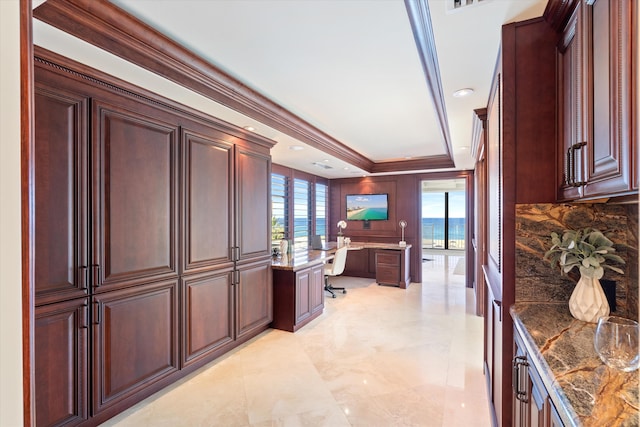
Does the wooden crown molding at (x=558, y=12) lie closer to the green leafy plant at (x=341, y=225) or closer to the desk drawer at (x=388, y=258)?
the desk drawer at (x=388, y=258)

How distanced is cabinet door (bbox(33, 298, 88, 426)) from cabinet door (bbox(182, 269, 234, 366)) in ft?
2.65

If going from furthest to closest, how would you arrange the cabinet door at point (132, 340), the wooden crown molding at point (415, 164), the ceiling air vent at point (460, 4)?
1. the wooden crown molding at point (415, 164)
2. the cabinet door at point (132, 340)
3. the ceiling air vent at point (460, 4)

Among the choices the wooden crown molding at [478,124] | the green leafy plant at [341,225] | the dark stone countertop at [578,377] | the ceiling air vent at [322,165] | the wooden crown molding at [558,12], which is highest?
the wooden crown molding at [558,12]

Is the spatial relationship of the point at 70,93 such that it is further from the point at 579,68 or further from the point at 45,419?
the point at 579,68

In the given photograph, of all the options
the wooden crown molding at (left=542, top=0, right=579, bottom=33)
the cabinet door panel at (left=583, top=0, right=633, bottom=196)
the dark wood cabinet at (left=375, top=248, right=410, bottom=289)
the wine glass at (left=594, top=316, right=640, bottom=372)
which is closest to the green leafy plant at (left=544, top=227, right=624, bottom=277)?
the cabinet door panel at (left=583, top=0, right=633, bottom=196)

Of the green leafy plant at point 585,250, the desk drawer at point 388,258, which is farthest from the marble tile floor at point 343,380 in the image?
the desk drawer at point 388,258

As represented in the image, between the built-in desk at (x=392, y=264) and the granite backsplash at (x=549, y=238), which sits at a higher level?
the granite backsplash at (x=549, y=238)

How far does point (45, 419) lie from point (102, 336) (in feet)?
1.59

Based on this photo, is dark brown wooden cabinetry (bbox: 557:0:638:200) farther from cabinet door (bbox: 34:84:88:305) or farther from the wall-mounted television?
the wall-mounted television

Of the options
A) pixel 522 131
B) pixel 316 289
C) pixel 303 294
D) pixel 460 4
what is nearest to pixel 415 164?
pixel 316 289

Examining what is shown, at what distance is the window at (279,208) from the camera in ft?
18.0

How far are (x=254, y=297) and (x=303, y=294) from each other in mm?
667

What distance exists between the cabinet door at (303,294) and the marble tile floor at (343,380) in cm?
19

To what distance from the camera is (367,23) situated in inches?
69.6
